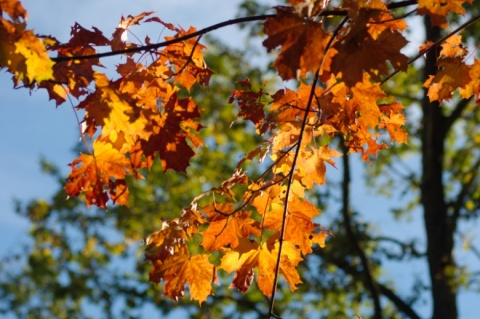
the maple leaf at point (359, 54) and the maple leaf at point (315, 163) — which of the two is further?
the maple leaf at point (315, 163)

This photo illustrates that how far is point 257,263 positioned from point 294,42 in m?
1.07

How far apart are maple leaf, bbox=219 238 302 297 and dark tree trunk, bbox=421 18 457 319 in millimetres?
8334

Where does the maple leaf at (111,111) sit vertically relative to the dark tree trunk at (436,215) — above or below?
below

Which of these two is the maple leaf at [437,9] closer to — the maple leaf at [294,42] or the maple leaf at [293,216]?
the maple leaf at [294,42]

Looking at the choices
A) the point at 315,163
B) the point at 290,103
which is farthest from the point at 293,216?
the point at 290,103

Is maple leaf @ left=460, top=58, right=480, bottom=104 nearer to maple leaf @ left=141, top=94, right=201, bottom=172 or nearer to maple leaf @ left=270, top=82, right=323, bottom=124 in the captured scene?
maple leaf @ left=270, top=82, right=323, bottom=124

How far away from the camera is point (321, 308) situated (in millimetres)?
13383

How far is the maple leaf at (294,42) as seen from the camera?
5.70 feet

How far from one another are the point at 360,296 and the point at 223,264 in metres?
10.1

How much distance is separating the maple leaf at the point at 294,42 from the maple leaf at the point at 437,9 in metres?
0.38

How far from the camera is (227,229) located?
2.52 metres

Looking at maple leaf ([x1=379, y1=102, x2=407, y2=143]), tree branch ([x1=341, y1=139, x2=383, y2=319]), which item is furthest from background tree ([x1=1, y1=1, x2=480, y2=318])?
maple leaf ([x1=379, y1=102, x2=407, y2=143])

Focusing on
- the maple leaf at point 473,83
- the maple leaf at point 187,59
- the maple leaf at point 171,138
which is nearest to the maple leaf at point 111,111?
the maple leaf at point 171,138

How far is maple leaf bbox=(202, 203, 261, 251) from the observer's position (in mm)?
2506
